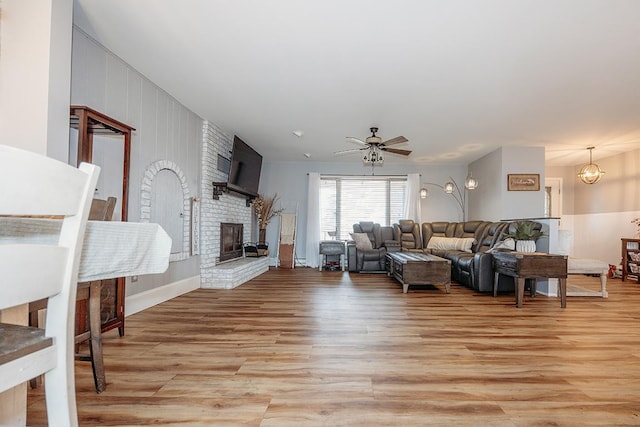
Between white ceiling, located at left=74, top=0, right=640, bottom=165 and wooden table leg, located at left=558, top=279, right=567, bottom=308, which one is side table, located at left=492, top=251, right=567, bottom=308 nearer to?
wooden table leg, located at left=558, top=279, right=567, bottom=308

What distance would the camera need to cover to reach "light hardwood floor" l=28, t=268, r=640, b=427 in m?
1.56

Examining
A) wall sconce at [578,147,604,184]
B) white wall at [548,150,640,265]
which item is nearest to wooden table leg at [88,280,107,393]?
wall sconce at [578,147,604,184]

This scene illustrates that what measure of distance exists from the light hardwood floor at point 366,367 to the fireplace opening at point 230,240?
1.72 metres

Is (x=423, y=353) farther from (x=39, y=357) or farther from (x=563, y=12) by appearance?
(x=563, y=12)

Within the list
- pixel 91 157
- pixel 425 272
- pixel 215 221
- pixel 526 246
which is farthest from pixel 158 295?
pixel 526 246

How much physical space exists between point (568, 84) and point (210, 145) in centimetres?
448

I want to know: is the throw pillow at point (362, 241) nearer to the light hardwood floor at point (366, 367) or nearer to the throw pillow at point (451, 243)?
the throw pillow at point (451, 243)

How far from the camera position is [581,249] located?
743 cm

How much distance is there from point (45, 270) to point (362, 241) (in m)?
6.18

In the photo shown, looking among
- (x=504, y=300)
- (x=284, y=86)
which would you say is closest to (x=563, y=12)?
(x=284, y=86)

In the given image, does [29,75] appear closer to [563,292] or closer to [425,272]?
[425,272]

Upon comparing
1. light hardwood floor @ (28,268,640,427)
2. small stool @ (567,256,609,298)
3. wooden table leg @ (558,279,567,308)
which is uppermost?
small stool @ (567,256,609,298)

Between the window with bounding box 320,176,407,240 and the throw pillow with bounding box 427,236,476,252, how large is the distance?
128 cm

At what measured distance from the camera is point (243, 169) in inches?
226
